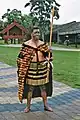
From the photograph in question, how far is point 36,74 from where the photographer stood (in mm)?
6168

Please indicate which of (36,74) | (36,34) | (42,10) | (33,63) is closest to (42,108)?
(36,74)

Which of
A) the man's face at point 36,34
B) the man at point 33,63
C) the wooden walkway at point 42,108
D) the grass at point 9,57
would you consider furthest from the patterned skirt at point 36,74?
the grass at point 9,57

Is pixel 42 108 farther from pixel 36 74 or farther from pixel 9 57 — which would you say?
pixel 9 57

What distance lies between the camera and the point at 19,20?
69.0 m

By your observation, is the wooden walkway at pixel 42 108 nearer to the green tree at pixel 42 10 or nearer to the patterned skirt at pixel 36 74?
the patterned skirt at pixel 36 74

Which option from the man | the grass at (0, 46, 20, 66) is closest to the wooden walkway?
the man

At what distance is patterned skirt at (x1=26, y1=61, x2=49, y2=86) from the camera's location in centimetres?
616

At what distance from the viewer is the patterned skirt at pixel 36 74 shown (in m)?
6.16

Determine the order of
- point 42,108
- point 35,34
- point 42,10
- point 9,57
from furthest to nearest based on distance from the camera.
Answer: point 42,10, point 9,57, point 42,108, point 35,34

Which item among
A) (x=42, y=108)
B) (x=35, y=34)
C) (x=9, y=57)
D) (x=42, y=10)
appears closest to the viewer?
(x=35, y=34)

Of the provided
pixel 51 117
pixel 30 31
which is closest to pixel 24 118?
pixel 51 117

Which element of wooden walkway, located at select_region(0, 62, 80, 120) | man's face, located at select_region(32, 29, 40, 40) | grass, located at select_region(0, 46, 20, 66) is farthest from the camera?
grass, located at select_region(0, 46, 20, 66)

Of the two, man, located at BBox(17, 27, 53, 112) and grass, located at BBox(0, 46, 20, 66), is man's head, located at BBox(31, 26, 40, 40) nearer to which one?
man, located at BBox(17, 27, 53, 112)

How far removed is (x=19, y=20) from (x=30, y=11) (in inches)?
381
